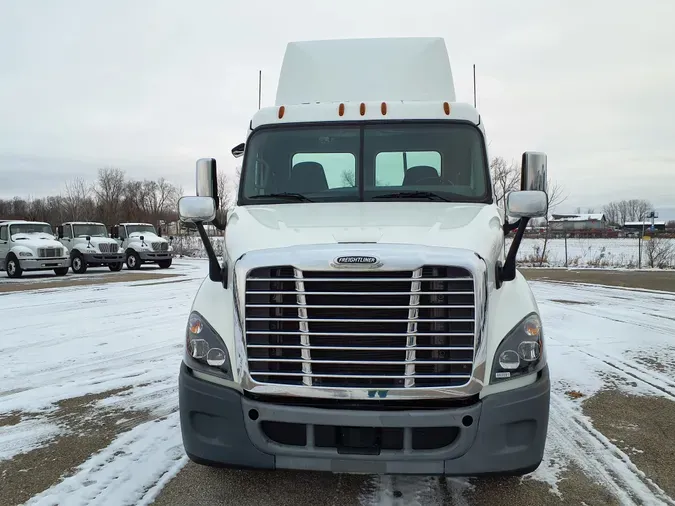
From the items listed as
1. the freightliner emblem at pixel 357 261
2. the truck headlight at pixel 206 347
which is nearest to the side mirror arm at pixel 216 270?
the truck headlight at pixel 206 347

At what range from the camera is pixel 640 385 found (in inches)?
202

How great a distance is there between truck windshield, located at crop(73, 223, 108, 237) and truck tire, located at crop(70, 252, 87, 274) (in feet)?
3.75

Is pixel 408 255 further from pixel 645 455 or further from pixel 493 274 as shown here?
pixel 645 455

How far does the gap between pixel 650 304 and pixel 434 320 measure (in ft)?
33.3

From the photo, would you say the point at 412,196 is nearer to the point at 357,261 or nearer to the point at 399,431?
the point at 357,261

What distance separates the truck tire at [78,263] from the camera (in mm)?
21812

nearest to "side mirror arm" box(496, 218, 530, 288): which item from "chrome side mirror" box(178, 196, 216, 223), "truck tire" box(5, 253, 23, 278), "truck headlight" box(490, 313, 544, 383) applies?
"truck headlight" box(490, 313, 544, 383)

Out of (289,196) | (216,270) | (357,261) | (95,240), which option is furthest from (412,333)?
(95,240)

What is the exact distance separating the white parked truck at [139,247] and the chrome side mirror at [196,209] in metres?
21.5

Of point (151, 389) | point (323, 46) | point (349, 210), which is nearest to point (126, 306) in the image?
point (151, 389)

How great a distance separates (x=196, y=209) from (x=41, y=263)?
1887 cm

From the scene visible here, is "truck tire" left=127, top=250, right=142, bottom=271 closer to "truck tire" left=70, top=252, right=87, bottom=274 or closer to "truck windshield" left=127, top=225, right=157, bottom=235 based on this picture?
"truck windshield" left=127, top=225, right=157, bottom=235

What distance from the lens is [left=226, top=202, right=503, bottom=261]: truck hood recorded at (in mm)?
Result: 2957

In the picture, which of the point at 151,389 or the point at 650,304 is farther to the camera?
the point at 650,304
